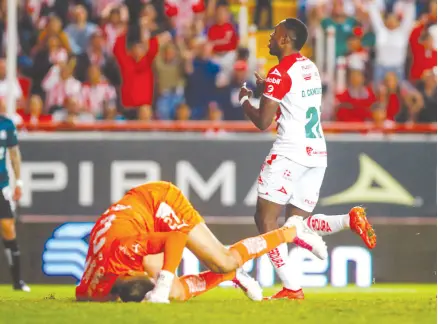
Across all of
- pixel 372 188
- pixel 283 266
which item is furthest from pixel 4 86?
pixel 283 266

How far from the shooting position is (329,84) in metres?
17.6

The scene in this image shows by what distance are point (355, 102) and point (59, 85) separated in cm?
407

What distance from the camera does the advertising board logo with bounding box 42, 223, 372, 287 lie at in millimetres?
15641

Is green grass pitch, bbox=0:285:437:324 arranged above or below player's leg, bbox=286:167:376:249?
below

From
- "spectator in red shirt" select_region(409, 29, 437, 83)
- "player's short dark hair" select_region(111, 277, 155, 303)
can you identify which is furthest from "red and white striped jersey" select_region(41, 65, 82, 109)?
"player's short dark hair" select_region(111, 277, 155, 303)

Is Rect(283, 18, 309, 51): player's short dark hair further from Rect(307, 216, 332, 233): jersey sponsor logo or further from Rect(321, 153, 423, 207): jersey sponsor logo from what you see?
Rect(321, 153, 423, 207): jersey sponsor logo

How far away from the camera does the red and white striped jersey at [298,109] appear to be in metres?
10.8

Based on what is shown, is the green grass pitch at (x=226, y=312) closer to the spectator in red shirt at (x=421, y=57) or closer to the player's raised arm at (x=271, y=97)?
the player's raised arm at (x=271, y=97)

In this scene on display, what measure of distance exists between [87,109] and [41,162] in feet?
4.97

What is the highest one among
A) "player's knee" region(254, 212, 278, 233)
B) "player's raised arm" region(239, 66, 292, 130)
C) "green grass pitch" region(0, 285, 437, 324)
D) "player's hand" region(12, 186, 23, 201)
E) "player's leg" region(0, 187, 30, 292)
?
"player's raised arm" region(239, 66, 292, 130)

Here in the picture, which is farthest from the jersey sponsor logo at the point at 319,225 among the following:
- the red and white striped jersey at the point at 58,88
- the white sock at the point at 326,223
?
the red and white striped jersey at the point at 58,88

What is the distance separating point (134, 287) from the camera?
31.6 feet

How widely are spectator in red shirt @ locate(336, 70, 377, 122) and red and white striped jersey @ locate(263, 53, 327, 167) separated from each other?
6099 mm

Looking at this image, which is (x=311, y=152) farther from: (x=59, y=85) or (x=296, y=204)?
(x=59, y=85)
